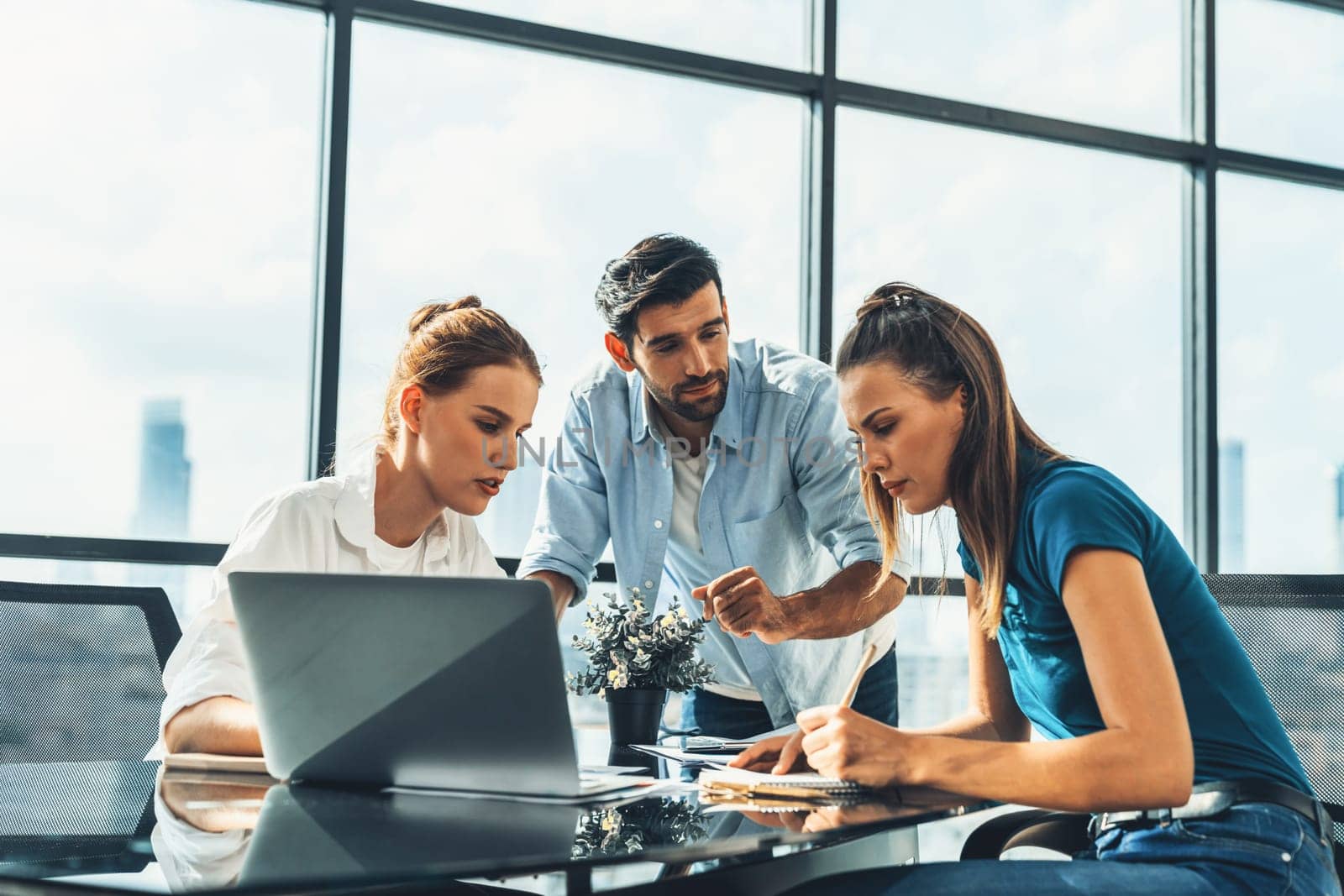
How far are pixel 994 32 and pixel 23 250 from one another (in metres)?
2.79

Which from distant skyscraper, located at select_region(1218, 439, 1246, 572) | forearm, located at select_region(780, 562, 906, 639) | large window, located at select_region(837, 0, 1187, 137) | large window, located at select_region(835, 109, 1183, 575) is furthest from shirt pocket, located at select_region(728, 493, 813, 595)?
distant skyscraper, located at select_region(1218, 439, 1246, 572)

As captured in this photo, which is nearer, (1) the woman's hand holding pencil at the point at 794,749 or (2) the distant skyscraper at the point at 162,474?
(1) the woman's hand holding pencil at the point at 794,749

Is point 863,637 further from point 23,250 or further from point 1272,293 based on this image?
point 1272,293

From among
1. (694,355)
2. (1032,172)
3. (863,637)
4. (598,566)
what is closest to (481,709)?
(694,355)

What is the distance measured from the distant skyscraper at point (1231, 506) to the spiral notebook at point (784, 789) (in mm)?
3087

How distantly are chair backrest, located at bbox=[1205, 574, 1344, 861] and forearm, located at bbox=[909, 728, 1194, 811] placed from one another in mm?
591

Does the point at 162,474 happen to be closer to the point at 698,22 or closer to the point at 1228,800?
the point at 698,22

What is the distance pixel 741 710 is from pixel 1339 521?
2671 millimetres

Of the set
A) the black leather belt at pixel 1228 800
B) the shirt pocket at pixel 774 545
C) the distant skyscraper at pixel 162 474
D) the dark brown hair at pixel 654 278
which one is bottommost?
the black leather belt at pixel 1228 800

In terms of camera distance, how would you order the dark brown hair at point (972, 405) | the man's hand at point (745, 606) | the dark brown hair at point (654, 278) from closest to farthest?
1. the dark brown hair at point (972, 405)
2. the man's hand at point (745, 606)
3. the dark brown hair at point (654, 278)

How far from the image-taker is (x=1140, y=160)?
407cm

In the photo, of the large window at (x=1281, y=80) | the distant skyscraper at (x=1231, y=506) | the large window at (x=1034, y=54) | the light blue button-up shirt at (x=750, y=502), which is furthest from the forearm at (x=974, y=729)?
the large window at (x=1281, y=80)

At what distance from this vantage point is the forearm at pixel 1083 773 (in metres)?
1.21

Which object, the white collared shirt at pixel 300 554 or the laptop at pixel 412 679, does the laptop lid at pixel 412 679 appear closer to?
the laptop at pixel 412 679
